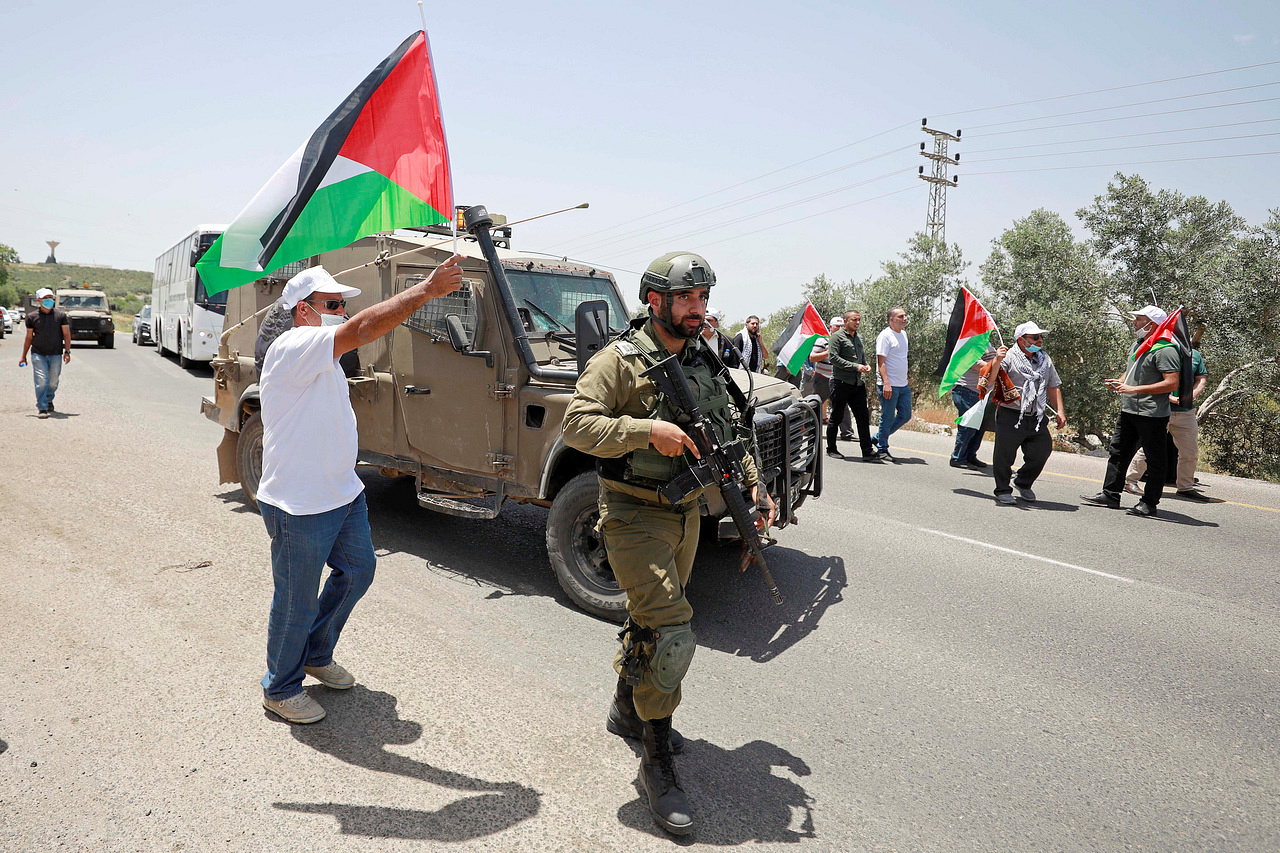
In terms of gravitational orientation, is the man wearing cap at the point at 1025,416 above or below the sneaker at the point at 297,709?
above

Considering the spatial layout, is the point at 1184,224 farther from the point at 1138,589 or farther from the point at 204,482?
the point at 204,482

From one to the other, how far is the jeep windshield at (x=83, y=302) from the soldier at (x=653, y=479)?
113 ft

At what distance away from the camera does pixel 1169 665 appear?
4324 millimetres

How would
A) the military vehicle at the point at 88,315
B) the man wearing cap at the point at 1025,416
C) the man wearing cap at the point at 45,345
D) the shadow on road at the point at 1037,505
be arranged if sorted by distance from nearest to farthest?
the shadow on road at the point at 1037,505
the man wearing cap at the point at 1025,416
the man wearing cap at the point at 45,345
the military vehicle at the point at 88,315

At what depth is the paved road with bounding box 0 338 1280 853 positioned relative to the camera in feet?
9.31

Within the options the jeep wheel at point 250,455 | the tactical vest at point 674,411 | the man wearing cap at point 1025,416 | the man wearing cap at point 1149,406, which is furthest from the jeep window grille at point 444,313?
the man wearing cap at point 1149,406

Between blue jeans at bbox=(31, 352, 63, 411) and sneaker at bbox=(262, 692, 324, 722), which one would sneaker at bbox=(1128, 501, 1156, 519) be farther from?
blue jeans at bbox=(31, 352, 63, 411)

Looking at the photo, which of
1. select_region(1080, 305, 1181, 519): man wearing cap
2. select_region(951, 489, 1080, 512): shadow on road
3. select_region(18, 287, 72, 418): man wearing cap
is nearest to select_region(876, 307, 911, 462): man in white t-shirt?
select_region(951, 489, 1080, 512): shadow on road

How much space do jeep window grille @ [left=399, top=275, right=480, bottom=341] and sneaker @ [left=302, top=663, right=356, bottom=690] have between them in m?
2.31

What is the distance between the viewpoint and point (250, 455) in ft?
22.1

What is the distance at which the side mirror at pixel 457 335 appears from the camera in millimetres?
5027

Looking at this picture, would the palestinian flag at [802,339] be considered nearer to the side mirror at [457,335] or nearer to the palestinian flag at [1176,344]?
the palestinian flag at [1176,344]

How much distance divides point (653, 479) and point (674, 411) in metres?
0.29

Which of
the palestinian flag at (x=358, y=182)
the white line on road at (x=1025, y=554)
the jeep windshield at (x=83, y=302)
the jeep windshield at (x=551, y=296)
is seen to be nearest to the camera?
the palestinian flag at (x=358, y=182)
